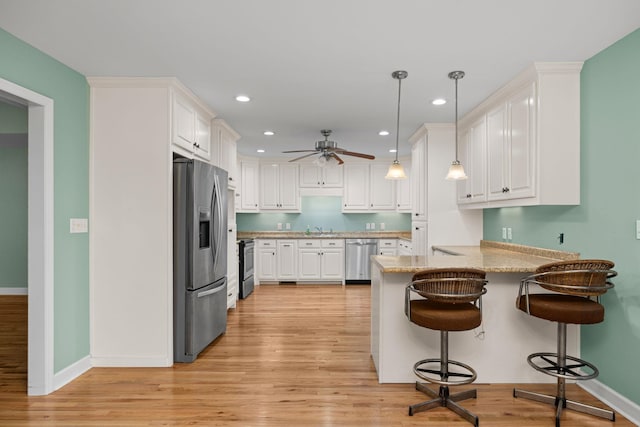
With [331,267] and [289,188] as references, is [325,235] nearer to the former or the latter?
[331,267]

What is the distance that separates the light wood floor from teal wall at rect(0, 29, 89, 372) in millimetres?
392

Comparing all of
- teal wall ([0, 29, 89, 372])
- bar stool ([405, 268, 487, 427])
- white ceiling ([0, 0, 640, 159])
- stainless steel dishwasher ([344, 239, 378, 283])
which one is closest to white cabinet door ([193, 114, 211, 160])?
white ceiling ([0, 0, 640, 159])

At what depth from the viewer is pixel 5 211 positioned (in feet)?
20.1

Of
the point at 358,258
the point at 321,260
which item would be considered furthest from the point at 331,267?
the point at 358,258

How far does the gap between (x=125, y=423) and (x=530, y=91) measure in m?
3.78

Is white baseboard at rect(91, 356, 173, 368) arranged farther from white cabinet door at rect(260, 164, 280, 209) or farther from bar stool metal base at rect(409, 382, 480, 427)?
white cabinet door at rect(260, 164, 280, 209)

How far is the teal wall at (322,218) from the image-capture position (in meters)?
7.90

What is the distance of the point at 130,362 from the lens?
327 cm

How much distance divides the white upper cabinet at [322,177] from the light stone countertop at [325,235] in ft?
3.22

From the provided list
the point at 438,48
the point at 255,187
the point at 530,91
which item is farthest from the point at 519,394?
the point at 255,187

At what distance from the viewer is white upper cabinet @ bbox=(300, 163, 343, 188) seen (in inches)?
295

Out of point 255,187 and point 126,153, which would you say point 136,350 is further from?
point 255,187

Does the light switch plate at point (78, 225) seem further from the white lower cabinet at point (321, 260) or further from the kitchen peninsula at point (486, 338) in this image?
the white lower cabinet at point (321, 260)

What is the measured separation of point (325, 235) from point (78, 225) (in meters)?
4.82
